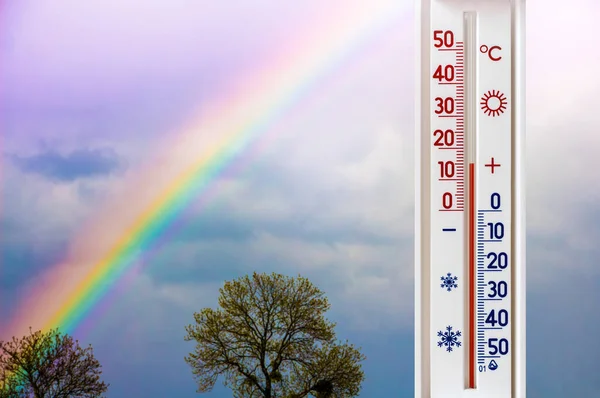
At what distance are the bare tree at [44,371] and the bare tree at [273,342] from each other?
621mm

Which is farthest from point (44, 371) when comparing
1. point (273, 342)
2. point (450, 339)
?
point (450, 339)

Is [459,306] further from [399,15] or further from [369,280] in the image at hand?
[399,15]

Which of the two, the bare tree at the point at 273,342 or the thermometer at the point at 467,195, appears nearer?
the thermometer at the point at 467,195

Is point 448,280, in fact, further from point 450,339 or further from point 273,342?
point 273,342

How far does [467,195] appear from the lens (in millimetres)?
2164

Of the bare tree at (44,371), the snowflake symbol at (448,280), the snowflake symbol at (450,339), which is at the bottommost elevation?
the bare tree at (44,371)

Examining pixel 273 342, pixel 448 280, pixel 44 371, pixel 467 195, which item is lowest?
pixel 44 371

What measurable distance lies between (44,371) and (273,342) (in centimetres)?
145

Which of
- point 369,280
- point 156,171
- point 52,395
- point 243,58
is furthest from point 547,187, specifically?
point 52,395

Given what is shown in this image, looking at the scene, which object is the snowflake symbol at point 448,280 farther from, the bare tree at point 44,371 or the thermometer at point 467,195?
the bare tree at point 44,371

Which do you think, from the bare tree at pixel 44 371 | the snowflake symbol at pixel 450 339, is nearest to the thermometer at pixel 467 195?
the snowflake symbol at pixel 450 339

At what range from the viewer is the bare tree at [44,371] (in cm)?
422

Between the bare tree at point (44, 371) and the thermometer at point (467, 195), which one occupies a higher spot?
the thermometer at point (467, 195)

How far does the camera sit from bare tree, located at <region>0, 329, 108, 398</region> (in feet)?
13.8
